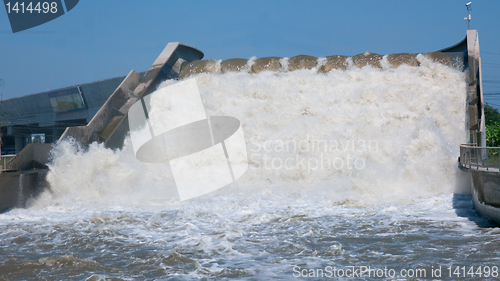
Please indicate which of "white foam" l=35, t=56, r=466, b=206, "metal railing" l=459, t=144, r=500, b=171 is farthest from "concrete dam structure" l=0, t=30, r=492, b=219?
"metal railing" l=459, t=144, r=500, b=171

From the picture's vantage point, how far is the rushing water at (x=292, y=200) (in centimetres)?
558

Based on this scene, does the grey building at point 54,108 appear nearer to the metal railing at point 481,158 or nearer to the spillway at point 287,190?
the spillway at point 287,190

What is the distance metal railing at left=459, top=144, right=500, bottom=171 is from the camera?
23.6ft

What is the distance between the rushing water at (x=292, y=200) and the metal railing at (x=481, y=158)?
944mm

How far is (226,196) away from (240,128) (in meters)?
3.64

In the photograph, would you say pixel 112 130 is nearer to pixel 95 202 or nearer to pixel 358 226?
pixel 95 202

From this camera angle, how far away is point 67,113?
1299 inches

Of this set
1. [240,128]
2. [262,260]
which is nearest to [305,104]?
[240,128]

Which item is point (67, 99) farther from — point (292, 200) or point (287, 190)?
point (292, 200)

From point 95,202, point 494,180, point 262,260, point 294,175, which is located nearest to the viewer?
point 262,260

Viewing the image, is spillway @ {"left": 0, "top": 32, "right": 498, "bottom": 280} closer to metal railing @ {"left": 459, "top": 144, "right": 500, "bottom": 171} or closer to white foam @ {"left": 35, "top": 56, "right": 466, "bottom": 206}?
white foam @ {"left": 35, "top": 56, "right": 466, "bottom": 206}

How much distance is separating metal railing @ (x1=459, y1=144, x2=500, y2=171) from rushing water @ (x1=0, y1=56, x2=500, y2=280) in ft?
3.10

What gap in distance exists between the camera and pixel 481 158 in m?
7.62

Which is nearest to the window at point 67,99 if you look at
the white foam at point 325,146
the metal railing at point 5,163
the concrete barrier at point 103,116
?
the concrete barrier at point 103,116
